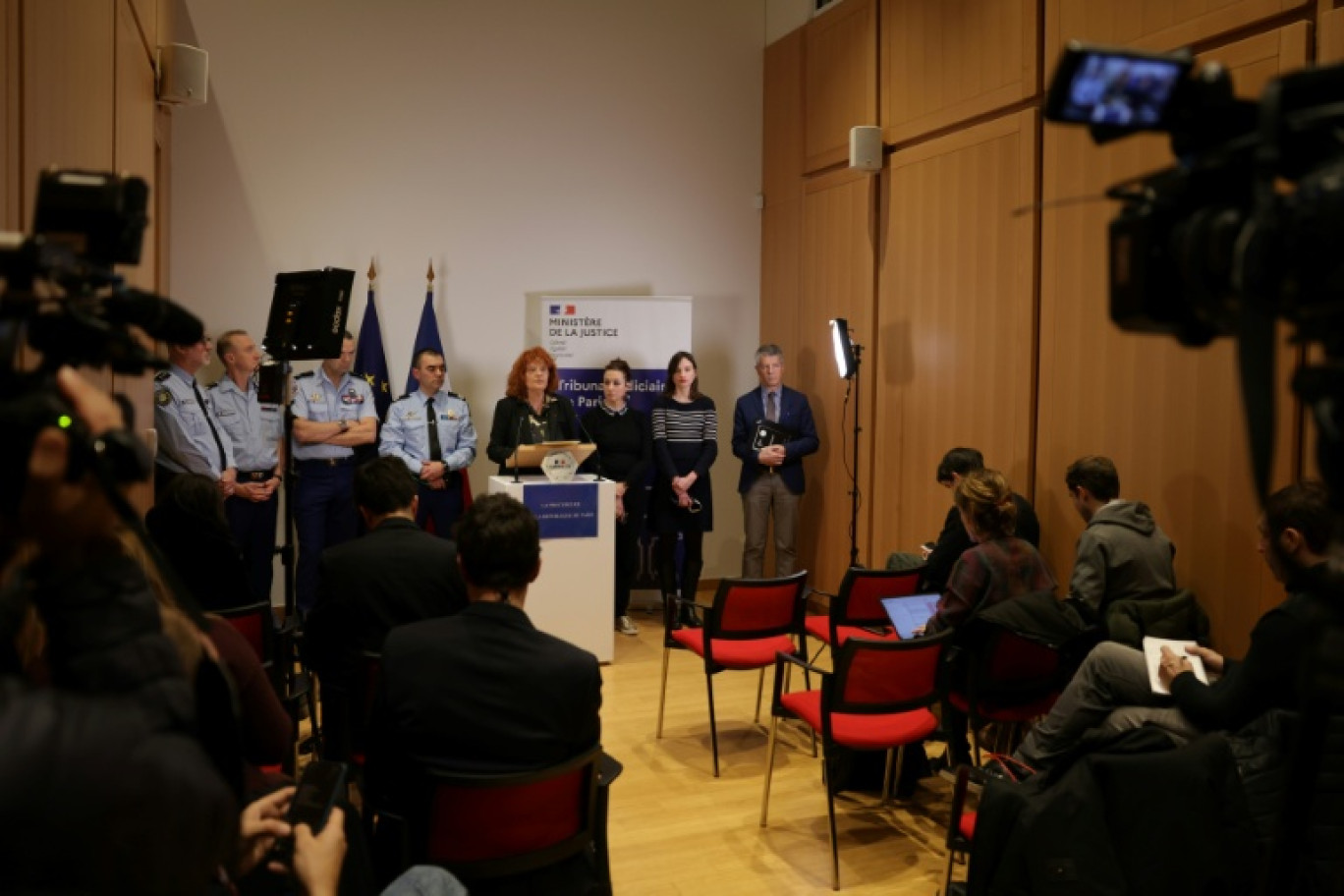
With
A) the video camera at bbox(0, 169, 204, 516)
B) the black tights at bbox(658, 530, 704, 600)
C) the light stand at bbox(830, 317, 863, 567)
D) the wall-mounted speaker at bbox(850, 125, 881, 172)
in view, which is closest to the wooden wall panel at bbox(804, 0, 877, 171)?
the wall-mounted speaker at bbox(850, 125, 881, 172)

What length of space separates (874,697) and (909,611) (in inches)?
25.5

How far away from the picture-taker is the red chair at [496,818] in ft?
7.15

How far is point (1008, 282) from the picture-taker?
564 cm

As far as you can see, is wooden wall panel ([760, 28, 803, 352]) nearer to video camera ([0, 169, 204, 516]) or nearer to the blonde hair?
the blonde hair

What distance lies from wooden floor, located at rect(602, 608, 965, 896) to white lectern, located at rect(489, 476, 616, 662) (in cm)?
62

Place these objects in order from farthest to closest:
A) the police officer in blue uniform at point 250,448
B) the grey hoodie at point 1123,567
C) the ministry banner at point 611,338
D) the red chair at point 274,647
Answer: the ministry banner at point 611,338 < the police officer in blue uniform at point 250,448 < the grey hoodie at point 1123,567 < the red chair at point 274,647

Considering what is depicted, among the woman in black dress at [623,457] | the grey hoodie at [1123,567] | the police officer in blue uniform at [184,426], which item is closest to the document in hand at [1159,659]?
the grey hoodie at [1123,567]

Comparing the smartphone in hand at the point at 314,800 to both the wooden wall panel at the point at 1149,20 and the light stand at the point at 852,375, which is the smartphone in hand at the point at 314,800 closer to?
the wooden wall panel at the point at 1149,20

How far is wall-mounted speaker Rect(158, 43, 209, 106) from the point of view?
5.46 m

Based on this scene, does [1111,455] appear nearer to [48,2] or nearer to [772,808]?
[772,808]

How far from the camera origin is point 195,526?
3393mm

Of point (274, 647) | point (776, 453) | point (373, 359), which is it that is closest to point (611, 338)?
point (776, 453)

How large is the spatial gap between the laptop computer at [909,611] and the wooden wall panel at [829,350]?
2.66 m

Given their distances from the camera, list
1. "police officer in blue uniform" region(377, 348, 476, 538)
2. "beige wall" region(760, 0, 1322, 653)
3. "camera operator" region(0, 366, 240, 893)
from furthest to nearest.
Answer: "police officer in blue uniform" region(377, 348, 476, 538), "beige wall" region(760, 0, 1322, 653), "camera operator" region(0, 366, 240, 893)
